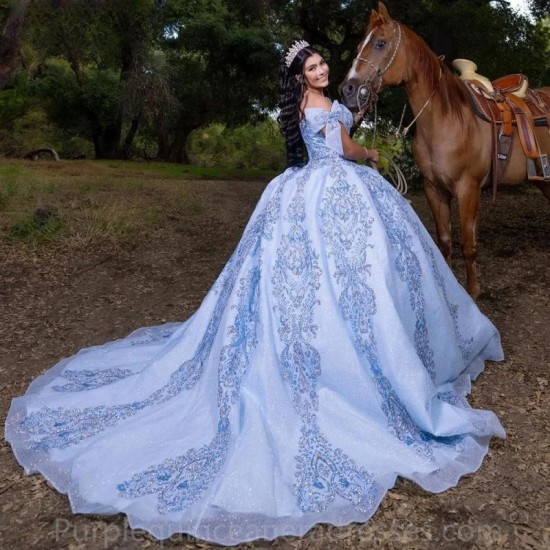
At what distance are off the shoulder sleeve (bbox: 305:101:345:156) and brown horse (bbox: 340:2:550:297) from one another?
35.2 inches

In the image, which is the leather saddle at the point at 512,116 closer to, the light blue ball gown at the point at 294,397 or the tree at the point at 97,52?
the light blue ball gown at the point at 294,397

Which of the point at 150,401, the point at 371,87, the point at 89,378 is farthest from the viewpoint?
the point at 371,87

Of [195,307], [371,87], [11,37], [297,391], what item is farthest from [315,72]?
[11,37]

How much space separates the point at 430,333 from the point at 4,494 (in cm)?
198

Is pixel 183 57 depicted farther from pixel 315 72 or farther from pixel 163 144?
pixel 315 72

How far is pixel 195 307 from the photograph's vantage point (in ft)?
→ 15.1

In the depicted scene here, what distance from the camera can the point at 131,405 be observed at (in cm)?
277

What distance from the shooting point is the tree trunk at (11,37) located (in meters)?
7.75

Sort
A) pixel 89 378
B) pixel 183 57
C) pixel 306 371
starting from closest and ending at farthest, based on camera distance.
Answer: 1. pixel 306 371
2. pixel 89 378
3. pixel 183 57

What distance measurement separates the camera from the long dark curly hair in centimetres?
253

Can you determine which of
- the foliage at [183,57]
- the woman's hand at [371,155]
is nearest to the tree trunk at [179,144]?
the foliage at [183,57]

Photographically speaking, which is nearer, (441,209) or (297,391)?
(297,391)

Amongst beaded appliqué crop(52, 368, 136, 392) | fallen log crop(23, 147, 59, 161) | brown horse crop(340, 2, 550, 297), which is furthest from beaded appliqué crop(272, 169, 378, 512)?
fallen log crop(23, 147, 59, 161)

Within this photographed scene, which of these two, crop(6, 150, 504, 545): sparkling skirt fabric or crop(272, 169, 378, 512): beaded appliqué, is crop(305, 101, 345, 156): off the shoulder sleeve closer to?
crop(6, 150, 504, 545): sparkling skirt fabric
